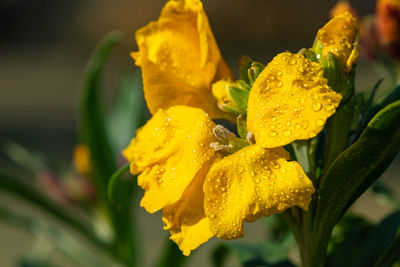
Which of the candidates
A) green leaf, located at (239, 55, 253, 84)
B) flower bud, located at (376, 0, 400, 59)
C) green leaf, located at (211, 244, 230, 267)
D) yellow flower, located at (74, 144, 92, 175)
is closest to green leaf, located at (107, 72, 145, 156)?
yellow flower, located at (74, 144, 92, 175)

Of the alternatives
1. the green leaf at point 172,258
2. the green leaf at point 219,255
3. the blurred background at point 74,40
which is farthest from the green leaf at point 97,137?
the blurred background at point 74,40

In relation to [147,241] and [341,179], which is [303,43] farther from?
[341,179]

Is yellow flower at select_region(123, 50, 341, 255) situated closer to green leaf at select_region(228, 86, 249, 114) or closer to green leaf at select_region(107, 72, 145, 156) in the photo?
green leaf at select_region(228, 86, 249, 114)

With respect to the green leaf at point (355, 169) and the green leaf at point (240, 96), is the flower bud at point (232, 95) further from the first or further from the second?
the green leaf at point (355, 169)

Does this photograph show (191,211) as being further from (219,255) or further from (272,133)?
(219,255)

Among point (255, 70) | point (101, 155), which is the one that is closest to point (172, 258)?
point (101, 155)

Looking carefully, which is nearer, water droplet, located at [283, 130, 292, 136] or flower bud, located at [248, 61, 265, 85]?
water droplet, located at [283, 130, 292, 136]

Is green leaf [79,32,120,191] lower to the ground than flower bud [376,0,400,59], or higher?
lower
